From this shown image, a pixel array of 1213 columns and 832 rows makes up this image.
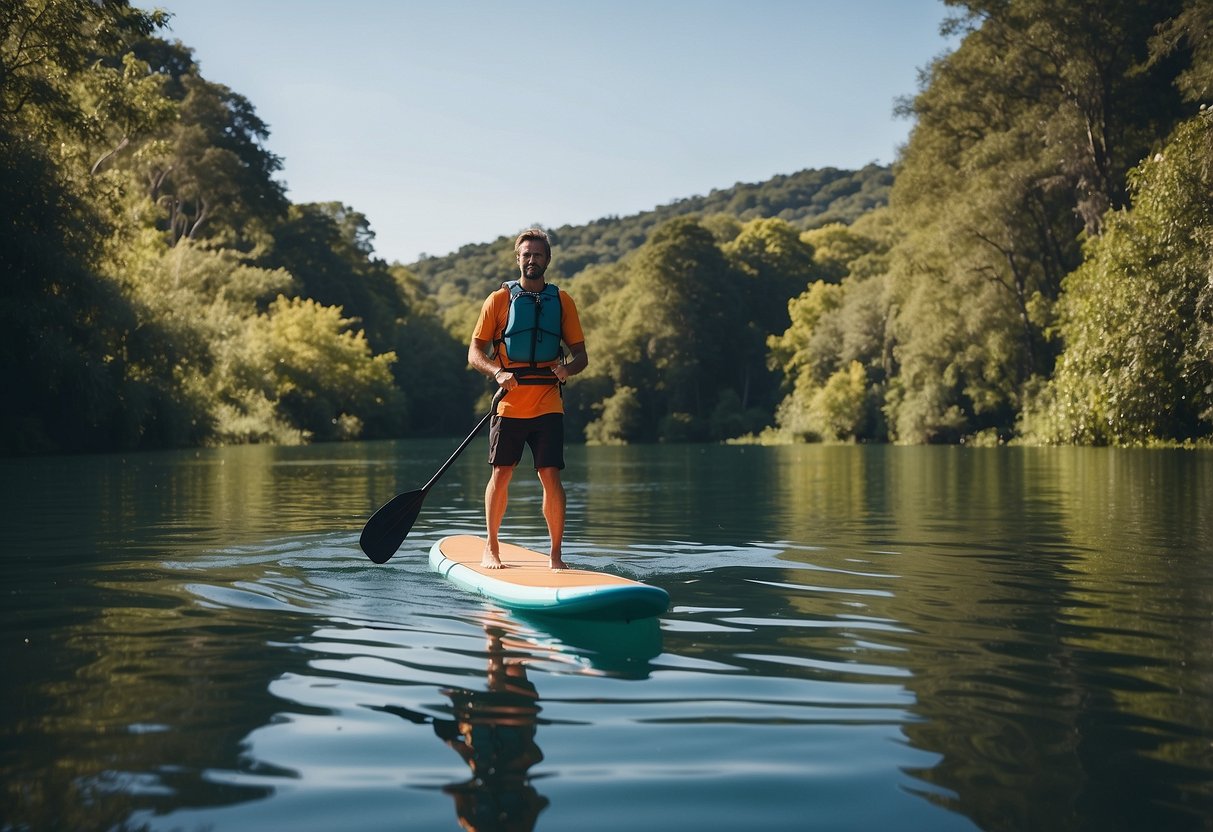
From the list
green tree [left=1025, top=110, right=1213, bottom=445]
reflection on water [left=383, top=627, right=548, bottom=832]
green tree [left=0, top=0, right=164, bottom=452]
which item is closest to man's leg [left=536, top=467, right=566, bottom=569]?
reflection on water [left=383, top=627, right=548, bottom=832]

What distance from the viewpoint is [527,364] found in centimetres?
759

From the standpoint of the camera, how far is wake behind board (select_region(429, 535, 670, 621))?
5906mm

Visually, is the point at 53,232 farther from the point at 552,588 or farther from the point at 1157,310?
the point at 552,588

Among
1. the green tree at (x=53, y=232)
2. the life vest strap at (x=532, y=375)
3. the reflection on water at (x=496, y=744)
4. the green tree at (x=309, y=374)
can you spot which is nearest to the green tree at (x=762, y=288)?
the green tree at (x=309, y=374)

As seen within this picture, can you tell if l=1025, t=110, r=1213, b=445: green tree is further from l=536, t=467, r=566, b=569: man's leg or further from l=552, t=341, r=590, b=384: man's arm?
l=536, t=467, r=566, b=569: man's leg

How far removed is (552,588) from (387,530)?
6.89 feet

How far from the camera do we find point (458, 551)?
8.05 metres

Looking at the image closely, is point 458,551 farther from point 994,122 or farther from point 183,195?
point 183,195

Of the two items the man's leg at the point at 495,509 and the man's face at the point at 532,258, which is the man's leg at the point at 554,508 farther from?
the man's face at the point at 532,258

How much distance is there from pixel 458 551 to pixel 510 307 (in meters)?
1.69

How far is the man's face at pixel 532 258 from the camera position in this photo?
7461mm

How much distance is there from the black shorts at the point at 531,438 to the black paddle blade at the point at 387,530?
2.11 ft

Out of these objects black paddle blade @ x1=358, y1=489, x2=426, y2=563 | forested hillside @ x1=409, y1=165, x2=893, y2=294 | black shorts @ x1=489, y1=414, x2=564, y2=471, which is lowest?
black paddle blade @ x1=358, y1=489, x2=426, y2=563

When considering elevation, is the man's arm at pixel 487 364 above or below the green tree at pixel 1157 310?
below
